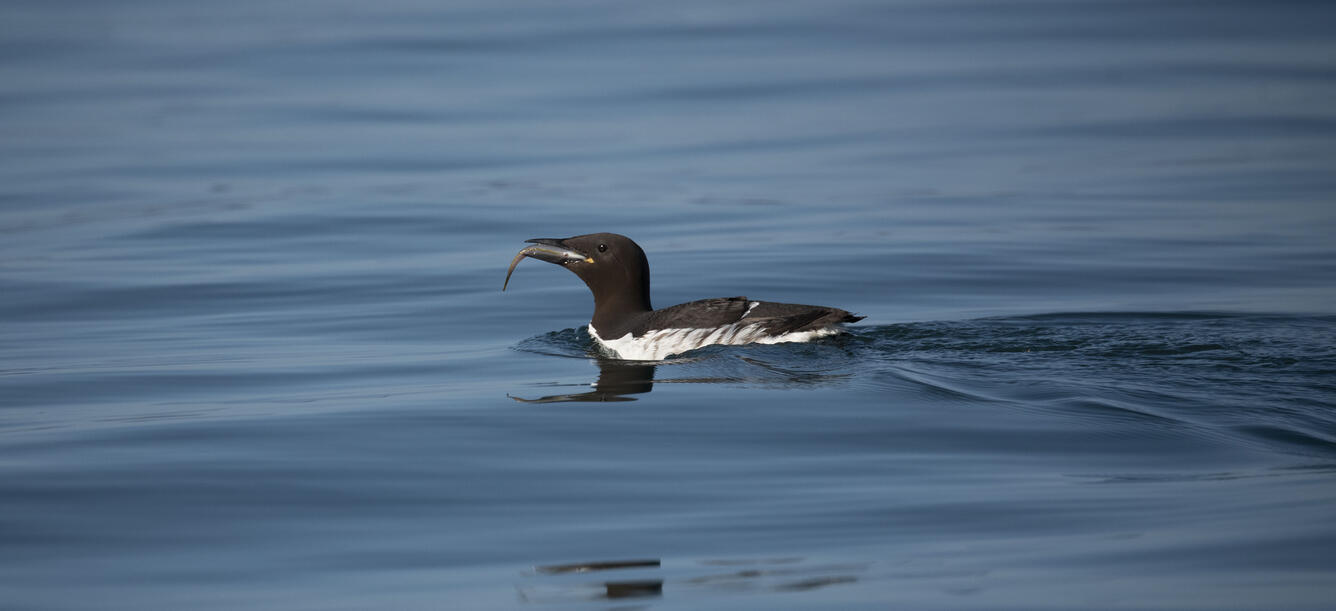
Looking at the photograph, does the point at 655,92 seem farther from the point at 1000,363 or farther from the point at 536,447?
the point at 536,447

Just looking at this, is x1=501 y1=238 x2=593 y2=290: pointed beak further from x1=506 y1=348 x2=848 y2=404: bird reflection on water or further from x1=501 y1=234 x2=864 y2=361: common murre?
x1=506 y1=348 x2=848 y2=404: bird reflection on water

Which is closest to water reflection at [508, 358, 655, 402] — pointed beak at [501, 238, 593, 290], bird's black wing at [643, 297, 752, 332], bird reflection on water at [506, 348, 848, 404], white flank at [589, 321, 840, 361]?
bird reflection on water at [506, 348, 848, 404]

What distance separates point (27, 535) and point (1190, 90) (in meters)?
23.2

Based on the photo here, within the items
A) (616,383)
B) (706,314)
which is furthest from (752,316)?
(616,383)

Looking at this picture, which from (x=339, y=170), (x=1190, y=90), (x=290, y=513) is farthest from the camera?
(x=1190, y=90)

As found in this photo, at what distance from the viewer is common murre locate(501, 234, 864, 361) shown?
10.5m

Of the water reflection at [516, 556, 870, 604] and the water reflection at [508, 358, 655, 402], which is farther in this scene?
the water reflection at [508, 358, 655, 402]

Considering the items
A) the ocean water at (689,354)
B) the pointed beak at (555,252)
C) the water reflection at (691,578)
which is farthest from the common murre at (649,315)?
the water reflection at (691,578)

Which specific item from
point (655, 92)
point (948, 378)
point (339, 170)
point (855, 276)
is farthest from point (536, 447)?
point (655, 92)

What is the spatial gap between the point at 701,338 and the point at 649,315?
0.57 meters

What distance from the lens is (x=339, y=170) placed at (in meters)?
21.8

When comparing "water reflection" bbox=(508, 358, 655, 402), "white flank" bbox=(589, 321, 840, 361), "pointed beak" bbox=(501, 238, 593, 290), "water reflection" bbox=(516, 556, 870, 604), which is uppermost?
"pointed beak" bbox=(501, 238, 593, 290)

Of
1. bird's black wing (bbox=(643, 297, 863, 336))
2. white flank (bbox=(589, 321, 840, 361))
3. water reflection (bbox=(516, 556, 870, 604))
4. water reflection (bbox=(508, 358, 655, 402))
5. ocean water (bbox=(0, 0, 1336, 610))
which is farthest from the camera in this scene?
A: white flank (bbox=(589, 321, 840, 361))

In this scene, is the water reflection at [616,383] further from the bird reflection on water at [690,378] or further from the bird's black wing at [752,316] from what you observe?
the bird's black wing at [752,316]
